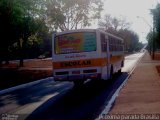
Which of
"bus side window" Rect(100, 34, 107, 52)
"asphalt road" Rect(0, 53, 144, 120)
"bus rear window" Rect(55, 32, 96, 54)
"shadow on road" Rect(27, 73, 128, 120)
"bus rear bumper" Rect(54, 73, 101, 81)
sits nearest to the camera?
"shadow on road" Rect(27, 73, 128, 120)

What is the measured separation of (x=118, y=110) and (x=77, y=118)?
4.31ft

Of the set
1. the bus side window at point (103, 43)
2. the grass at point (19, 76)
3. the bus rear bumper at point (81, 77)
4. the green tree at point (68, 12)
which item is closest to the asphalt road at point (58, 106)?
the bus rear bumper at point (81, 77)

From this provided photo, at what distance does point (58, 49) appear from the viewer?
19.5 metres

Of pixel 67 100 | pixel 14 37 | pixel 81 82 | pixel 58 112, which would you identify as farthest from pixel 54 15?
pixel 58 112

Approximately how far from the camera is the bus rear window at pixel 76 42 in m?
19.0

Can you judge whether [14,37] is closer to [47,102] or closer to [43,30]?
[43,30]

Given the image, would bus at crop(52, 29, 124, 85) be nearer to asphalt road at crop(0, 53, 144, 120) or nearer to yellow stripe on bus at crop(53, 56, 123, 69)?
yellow stripe on bus at crop(53, 56, 123, 69)

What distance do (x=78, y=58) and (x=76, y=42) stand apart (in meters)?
0.85

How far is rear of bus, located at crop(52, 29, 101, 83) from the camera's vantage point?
18.8m

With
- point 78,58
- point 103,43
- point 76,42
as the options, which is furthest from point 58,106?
point 103,43

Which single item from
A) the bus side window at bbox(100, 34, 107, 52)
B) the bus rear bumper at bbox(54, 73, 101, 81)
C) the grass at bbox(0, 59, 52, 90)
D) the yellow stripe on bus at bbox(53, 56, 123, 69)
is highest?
the bus side window at bbox(100, 34, 107, 52)

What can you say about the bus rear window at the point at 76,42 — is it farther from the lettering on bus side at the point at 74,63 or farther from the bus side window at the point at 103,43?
the bus side window at the point at 103,43

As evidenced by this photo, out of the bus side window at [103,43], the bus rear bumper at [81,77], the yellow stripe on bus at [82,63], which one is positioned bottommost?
the bus rear bumper at [81,77]

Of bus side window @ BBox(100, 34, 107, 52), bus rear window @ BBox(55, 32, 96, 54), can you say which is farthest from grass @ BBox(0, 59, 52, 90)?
bus side window @ BBox(100, 34, 107, 52)
